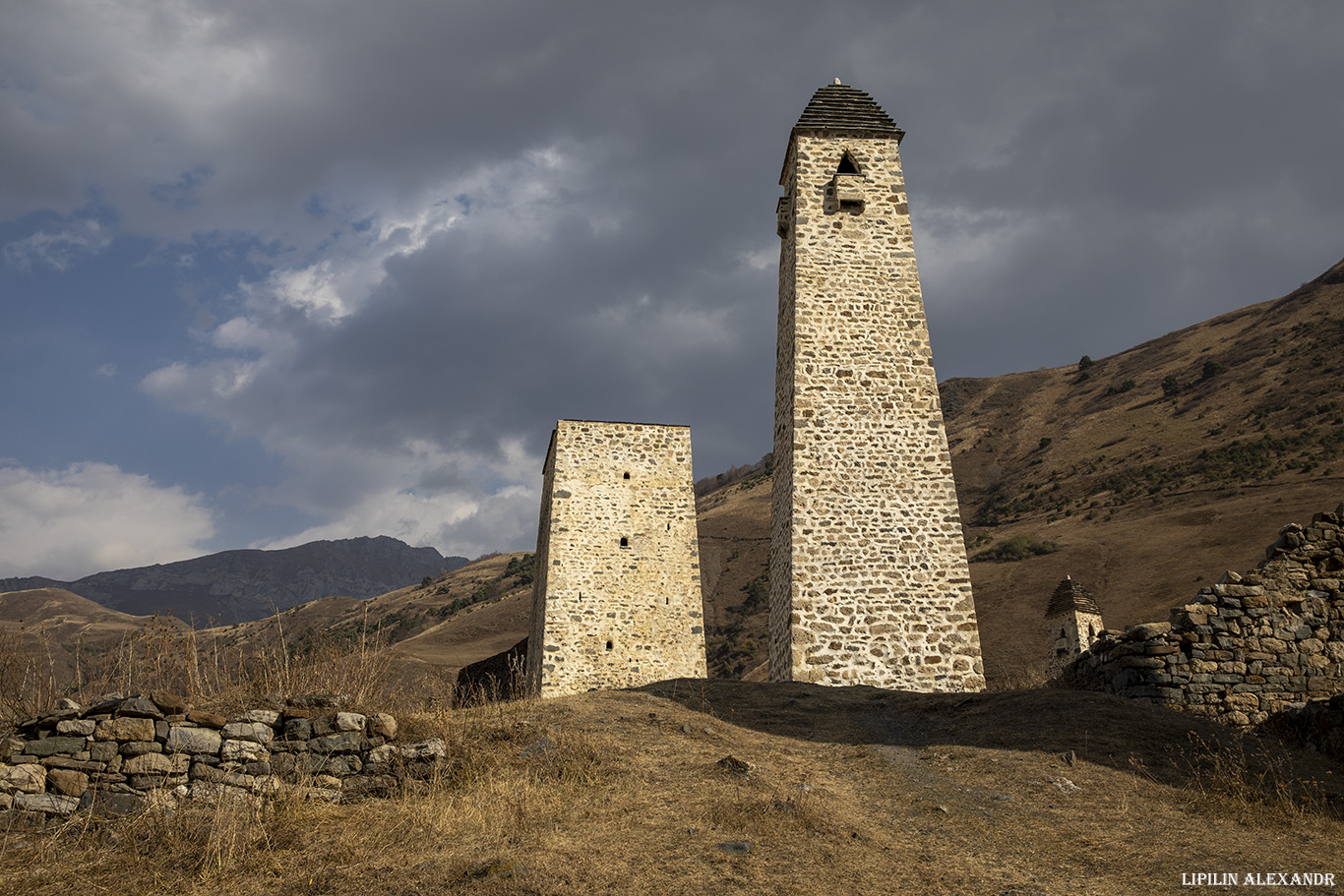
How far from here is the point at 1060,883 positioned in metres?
5.54

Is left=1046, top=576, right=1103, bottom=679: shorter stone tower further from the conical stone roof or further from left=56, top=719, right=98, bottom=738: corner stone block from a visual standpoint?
left=56, top=719, right=98, bottom=738: corner stone block

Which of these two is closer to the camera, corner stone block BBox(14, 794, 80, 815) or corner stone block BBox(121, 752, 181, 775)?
corner stone block BBox(14, 794, 80, 815)

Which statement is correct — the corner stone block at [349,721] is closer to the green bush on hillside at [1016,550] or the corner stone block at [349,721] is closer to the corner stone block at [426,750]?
the corner stone block at [426,750]

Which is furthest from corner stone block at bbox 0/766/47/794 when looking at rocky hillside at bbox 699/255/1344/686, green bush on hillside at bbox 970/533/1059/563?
green bush on hillside at bbox 970/533/1059/563

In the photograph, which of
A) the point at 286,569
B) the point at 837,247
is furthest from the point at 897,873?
the point at 286,569

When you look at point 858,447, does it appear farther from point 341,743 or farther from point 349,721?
point 341,743

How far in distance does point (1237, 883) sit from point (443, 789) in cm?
569

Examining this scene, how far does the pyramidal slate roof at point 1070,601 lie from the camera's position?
23.1m

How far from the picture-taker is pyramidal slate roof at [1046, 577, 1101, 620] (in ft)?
75.8

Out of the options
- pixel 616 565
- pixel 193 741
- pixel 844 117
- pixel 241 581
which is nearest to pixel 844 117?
pixel 844 117

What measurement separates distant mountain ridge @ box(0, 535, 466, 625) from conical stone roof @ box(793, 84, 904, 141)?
12414cm

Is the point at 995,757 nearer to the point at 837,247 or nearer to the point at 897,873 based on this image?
the point at 897,873

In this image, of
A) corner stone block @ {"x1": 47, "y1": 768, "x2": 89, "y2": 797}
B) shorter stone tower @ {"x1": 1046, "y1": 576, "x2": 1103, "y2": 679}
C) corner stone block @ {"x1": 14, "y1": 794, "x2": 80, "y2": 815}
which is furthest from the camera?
shorter stone tower @ {"x1": 1046, "y1": 576, "x2": 1103, "y2": 679}

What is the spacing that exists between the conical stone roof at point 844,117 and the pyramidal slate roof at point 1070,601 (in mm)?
13637
